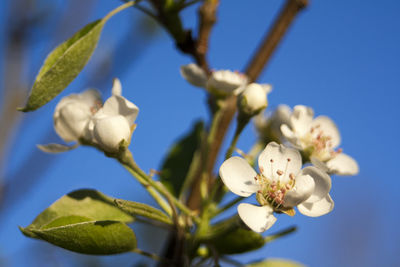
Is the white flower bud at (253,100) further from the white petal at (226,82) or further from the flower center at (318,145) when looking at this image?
the flower center at (318,145)

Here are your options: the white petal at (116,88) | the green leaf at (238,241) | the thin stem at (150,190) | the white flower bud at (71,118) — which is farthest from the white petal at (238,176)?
the white flower bud at (71,118)

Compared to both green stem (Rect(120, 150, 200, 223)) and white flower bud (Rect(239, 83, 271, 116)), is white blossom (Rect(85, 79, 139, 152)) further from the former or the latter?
white flower bud (Rect(239, 83, 271, 116))

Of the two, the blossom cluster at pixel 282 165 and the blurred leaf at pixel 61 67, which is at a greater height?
the blurred leaf at pixel 61 67

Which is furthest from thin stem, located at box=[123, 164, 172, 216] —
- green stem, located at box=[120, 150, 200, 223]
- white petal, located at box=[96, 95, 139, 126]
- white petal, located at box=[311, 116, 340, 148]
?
white petal, located at box=[311, 116, 340, 148]

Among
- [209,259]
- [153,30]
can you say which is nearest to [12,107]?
[153,30]

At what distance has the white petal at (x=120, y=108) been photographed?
112 cm

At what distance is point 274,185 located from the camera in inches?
44.2

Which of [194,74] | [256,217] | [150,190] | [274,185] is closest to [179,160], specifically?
[194,74]

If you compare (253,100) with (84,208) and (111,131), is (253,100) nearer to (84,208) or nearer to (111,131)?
(111,131)

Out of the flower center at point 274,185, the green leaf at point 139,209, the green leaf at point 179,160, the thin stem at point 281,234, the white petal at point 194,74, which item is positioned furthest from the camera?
the green leaf at point 179,160

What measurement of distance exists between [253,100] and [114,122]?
370 millimetres

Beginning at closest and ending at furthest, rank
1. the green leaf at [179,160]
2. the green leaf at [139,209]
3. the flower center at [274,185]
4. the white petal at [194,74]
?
the green leaf at [139,209], the flower center at [274,185], the white petal at [194,74], the green leaf at [179,160]

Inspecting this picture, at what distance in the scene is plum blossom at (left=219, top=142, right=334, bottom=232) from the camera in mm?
1014

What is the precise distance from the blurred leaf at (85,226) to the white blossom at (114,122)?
14cm
